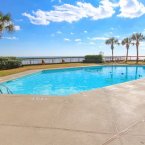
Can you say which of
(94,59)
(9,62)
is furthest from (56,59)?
(9,62)

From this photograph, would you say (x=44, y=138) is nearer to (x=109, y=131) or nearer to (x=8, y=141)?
(x=8, y=141)

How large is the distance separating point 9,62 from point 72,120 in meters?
18.3

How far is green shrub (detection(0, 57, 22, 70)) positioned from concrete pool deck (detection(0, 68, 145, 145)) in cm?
1473

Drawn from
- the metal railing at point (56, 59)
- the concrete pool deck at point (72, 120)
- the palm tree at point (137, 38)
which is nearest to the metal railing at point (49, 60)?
the metal railing at point (56, 59)

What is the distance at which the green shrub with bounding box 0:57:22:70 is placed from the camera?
2045cm

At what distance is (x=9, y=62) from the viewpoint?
69.3ft

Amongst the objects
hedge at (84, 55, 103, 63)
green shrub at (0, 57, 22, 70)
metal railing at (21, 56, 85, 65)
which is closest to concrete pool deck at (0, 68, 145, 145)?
green shrub at (0, 57, 22, 70)

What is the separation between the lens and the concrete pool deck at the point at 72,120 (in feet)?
11.8

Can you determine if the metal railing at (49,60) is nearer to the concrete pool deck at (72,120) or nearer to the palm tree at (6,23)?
the palm tree at (6,23)

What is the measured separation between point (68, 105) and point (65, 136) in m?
2.15

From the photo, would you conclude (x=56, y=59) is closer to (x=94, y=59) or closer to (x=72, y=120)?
→ (x=94, y=59)

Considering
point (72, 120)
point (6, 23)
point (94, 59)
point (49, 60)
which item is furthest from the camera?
point (94, 59)

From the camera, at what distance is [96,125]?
431cm

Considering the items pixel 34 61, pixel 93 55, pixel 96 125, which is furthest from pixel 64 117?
pixel 93 55
